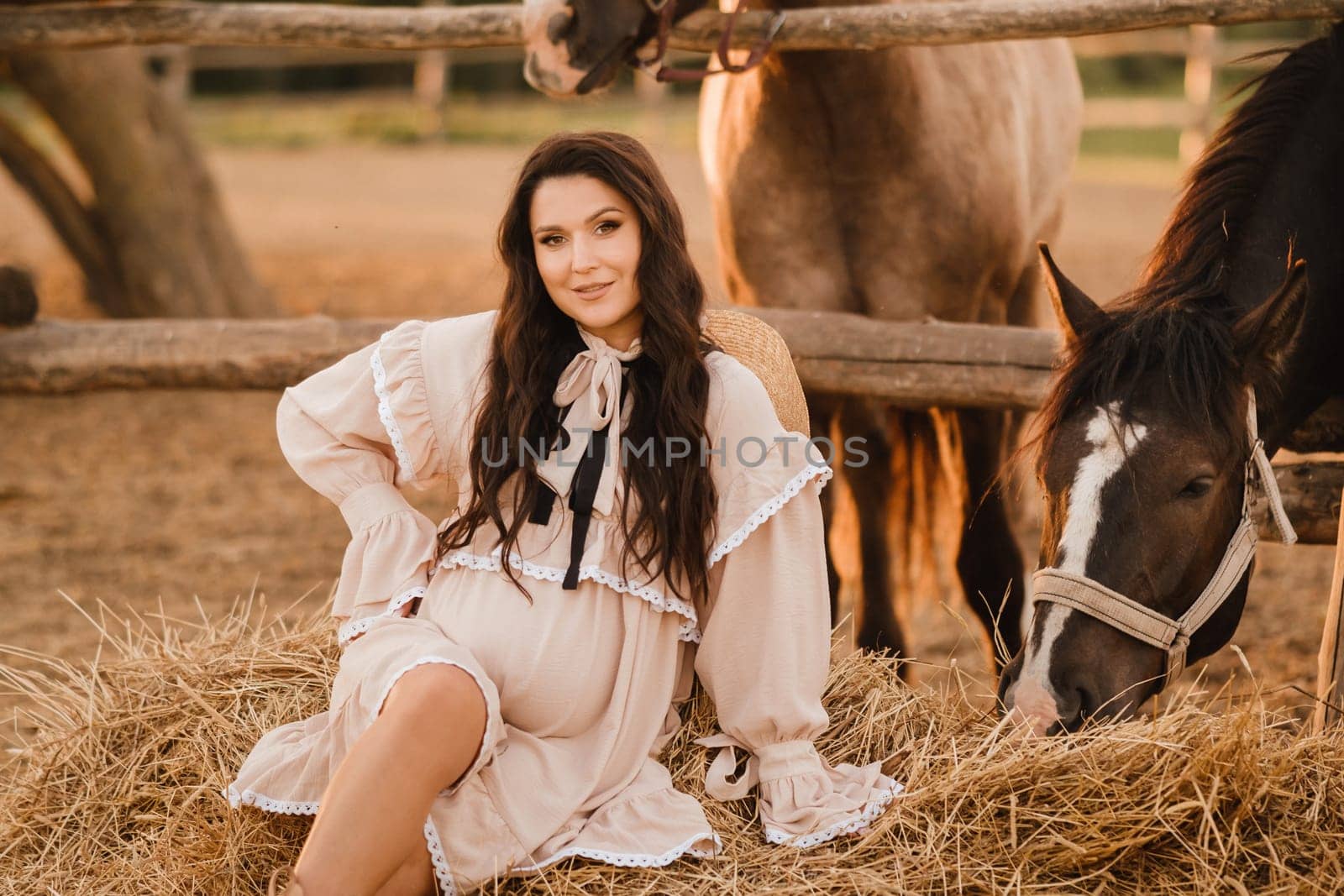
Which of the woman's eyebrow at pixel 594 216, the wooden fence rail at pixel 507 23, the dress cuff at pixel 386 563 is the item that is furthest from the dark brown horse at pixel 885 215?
the dress cuff at pixel 386 563

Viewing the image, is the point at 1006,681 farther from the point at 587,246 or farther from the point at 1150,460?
the point at 587,246

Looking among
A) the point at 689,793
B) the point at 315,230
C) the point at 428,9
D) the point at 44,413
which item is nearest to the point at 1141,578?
the point at 689,793

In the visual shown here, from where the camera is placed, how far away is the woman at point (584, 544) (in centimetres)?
189

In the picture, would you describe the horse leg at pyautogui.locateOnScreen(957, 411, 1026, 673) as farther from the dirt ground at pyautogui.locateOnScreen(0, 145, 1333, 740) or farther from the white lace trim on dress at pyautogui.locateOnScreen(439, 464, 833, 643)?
the white lace trim on dress at pyautogui.locateOnScreen(439, 464, 833, 643)

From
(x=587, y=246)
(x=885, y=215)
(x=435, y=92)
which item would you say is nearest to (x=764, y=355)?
(x=587, y=246)

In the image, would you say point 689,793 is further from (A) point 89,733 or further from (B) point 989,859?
(A) point 89,733

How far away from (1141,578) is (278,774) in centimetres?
135

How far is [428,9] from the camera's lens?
134 inches

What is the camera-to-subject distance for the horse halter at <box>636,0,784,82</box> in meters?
2.99

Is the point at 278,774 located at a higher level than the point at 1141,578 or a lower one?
lower

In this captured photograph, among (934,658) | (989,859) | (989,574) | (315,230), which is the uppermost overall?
(989,859)

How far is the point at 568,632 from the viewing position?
190cm

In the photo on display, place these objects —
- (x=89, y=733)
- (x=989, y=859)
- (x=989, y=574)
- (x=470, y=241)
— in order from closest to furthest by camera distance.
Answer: (x=989, y=859)
(x=89, y=733)
(x=989, y=574)
(x=470, y=241)

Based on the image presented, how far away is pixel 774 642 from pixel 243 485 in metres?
3.65
